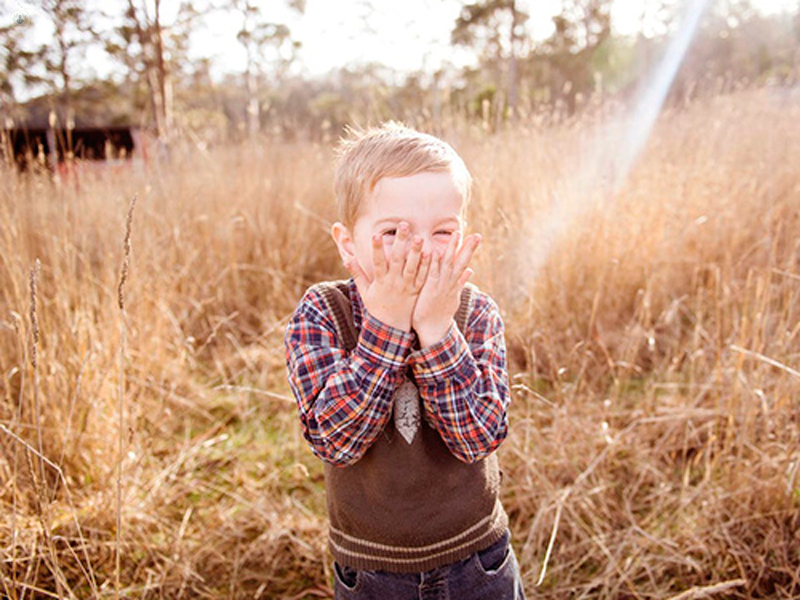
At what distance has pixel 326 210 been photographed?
3.71 metres

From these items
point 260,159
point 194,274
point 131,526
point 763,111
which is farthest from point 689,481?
point 763,111

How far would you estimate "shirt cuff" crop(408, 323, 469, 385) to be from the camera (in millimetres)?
875

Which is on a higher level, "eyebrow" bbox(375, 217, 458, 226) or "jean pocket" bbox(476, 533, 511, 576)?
"eyebrow" bbox(375, 217, 458, 226)

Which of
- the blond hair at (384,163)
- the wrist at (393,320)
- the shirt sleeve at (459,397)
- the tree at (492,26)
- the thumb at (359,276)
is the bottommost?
the shirt sleeve at (459,397)

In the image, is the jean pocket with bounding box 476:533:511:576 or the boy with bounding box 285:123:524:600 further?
the jean pocket with bounding box 476:533:511:576

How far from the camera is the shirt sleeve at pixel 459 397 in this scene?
88 cm

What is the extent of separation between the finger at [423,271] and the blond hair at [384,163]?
0.47 ft

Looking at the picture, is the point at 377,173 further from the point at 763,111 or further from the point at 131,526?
the point at 763,111

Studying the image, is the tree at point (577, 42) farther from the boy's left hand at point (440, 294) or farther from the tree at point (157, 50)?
the boy's left hand at point (440, 294)

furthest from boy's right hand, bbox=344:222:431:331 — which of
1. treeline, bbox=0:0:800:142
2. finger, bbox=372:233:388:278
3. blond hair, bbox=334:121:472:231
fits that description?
treeline, bbox=0:0:800:142

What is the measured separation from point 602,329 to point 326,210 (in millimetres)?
1902

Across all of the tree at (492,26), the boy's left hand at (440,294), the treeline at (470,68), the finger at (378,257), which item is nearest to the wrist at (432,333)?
the boy's left hand at (440,294)

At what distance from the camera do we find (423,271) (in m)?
0.87

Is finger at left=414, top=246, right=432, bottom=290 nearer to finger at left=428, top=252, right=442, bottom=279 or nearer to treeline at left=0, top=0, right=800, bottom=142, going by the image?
finger at left=428, top=252, right=442, bottom=279
